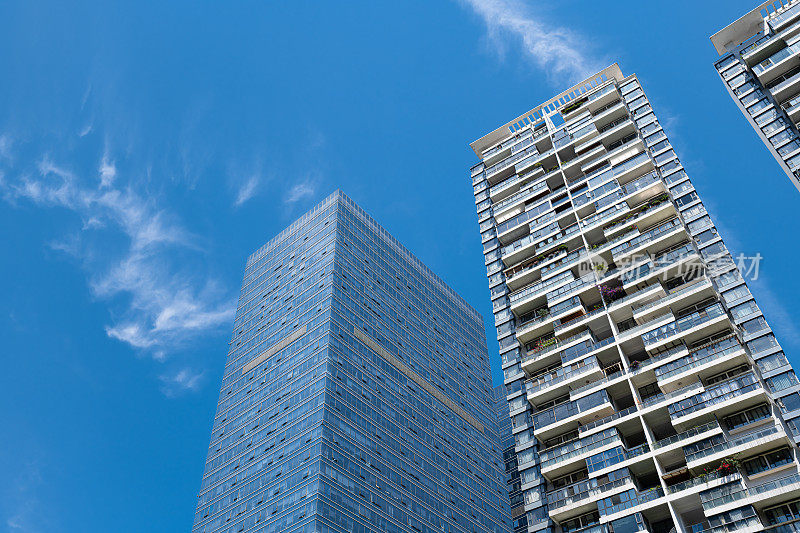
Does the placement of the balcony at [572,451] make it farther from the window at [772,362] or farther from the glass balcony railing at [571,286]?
the glass balcony railing at [571,286]

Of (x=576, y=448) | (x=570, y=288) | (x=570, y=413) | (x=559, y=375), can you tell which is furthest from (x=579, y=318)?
(x=576, y=448)

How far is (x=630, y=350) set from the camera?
226 ft

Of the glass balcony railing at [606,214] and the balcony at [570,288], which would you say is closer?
the balcony at [570,288]

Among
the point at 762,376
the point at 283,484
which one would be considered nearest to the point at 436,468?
the point at 283,484

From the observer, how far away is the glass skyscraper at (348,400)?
3866 inches

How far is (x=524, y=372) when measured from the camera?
242ft

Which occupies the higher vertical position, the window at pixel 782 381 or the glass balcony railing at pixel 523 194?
the glass balcony railing at pixel 523 194

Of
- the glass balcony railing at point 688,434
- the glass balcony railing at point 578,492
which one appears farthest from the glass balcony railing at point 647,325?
the glass balcony railing at point 578,492

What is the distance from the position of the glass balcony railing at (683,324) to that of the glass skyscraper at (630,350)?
12 centimetres

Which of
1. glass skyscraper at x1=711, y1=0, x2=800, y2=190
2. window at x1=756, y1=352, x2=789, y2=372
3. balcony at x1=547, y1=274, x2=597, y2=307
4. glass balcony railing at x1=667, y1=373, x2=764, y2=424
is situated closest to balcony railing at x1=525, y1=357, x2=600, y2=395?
balcony at x1=547, y1=274, x2=597, y2=307

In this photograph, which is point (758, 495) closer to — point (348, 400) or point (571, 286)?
point (571, 286)

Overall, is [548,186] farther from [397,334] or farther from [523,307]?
[397,334]

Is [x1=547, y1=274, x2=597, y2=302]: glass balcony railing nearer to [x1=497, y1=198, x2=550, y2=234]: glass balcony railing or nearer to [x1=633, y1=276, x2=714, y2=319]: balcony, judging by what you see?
[x1=633, y1=276, x2=714, y2=319]: balcony

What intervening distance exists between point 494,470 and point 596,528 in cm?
7328
